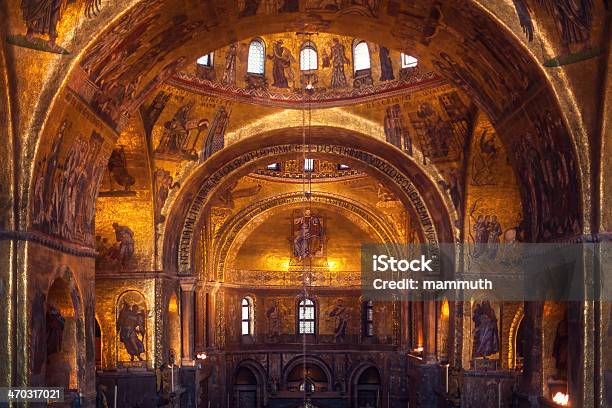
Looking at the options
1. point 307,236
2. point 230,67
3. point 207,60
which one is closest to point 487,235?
Result: point 230,67

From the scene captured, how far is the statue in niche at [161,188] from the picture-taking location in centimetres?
2567

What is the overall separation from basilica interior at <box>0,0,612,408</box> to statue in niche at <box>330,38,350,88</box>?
0.14ft

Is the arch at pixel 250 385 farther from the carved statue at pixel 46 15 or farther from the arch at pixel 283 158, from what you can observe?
the carved statue at pixel 46 15

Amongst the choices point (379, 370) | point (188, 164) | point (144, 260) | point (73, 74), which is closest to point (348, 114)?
point (188, 164)

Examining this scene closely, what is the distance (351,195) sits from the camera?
36406 millimetres

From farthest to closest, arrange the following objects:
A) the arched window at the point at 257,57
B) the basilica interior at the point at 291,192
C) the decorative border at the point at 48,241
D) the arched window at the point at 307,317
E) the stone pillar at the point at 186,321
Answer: the arched window at the point at 307,317, the stone pillar at the point at 186,321, the arched window at the point at 257,57, the basilica interior at the point at 291,192, the decorative border at the point at 48,241

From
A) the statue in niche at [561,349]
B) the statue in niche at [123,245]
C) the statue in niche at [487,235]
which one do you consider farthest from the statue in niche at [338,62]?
the statue in niche at [561,349]

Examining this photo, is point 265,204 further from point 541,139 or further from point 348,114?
point 541,139

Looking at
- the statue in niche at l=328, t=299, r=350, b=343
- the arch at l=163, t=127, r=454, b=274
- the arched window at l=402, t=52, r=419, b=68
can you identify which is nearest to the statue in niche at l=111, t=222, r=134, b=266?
the arch at l=163, t=127, r=454, b=274

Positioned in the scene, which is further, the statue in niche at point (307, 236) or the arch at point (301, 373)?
the arch at point (301, 373)

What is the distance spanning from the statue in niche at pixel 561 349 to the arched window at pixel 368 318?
24.3 meters

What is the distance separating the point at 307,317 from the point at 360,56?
18.1 m

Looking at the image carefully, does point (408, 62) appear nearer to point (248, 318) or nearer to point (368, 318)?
point (368, 318)

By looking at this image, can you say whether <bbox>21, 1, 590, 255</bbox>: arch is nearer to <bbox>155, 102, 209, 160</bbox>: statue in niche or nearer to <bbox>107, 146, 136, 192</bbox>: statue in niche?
<bbox>107, 146, 136, 192</bbox>: statue in niche
